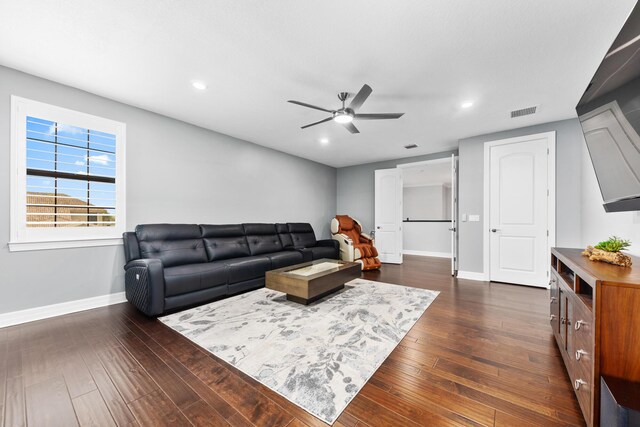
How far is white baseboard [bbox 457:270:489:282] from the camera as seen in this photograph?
4406 mm

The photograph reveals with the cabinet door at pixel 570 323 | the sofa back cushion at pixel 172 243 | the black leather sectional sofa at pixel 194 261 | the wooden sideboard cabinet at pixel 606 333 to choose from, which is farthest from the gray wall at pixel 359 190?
the wooden sideboard cabinet at pixel 606 333

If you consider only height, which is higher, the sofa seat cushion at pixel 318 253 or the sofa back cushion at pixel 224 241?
the sofa back cushion at pixel 224 241

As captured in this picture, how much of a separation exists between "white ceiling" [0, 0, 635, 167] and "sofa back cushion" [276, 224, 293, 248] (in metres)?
2.42

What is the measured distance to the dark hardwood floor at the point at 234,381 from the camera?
1.39m

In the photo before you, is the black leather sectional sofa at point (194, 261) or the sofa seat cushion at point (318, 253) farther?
the sofa seat cushion at point (318, 253)

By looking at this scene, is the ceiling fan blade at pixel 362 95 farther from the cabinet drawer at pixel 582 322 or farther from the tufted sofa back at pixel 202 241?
the tufted sofa back at pixel 202 241

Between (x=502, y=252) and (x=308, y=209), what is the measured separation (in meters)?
4.13

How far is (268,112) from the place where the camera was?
11.6ft

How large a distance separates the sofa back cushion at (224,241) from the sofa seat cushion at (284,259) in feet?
1.61

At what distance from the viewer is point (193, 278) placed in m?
2.98

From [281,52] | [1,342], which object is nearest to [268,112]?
[281,52]

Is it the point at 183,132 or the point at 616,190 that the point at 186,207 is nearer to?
the point at 183,132

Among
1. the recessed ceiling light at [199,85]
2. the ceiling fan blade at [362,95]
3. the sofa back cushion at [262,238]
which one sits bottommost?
the sofa back cushion at [262,238]

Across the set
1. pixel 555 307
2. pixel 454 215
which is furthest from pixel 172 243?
pixel 454 215
